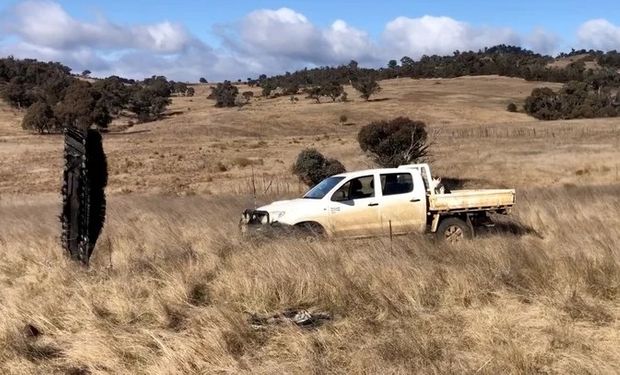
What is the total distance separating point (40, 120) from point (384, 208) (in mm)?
55529

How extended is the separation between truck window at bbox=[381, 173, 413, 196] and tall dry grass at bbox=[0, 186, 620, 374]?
11.3ft

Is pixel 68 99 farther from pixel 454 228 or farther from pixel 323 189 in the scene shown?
pixel 454 228

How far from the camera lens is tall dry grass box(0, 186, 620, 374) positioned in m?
4.82

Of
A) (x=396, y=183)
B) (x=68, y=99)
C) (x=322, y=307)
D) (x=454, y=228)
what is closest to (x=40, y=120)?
(x=68, y=99)

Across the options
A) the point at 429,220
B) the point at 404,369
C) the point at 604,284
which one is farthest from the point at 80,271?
the point at 429,220

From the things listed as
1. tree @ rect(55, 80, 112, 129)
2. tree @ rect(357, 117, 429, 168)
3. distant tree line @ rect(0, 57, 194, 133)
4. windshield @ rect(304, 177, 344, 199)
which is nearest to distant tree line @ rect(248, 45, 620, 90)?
distant tree line @ rect(0, 57, 194, 133)

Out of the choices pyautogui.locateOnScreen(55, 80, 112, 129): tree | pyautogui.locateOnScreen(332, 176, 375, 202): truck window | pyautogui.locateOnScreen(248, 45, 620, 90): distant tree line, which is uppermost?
pyautogui.locateOnScreen(248, 45, 620, 90): distant tree line

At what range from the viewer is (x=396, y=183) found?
12719 millimetres

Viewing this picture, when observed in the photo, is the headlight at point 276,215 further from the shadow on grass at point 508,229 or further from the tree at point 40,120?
the tree at point 40,120

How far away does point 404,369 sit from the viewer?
4.51 meters

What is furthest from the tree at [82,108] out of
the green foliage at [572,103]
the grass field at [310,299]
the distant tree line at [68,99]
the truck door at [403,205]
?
the truck door at [403,205]

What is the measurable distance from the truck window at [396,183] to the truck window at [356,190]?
22 cm

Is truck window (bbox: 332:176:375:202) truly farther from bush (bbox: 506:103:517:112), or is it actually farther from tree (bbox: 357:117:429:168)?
bush (bbox: 506:103:517:112)

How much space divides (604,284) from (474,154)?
1428 inches
